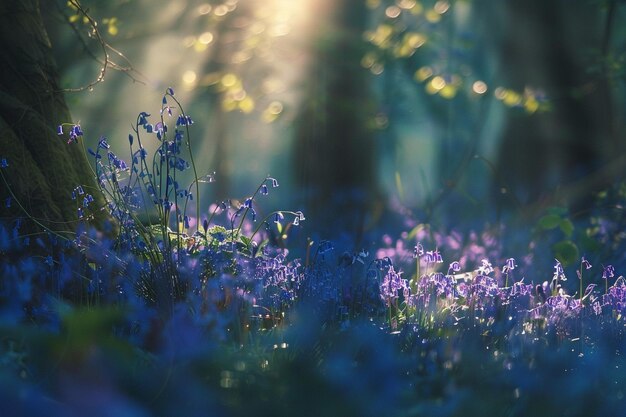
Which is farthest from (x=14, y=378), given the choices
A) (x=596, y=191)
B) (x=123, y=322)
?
(x=596, y=191)

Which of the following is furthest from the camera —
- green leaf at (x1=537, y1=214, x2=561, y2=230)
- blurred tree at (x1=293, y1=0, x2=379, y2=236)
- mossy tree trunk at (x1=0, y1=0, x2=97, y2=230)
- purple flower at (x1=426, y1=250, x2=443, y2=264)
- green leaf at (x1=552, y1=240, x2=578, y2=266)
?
blurred tree at (x1=293, y1=0, x2=379, y2=236)

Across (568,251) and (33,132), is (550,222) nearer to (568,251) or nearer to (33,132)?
(568,251)

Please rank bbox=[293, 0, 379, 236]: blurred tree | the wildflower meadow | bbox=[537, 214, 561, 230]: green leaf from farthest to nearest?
bbox=[293, 0, 379, 236]: blurred tree < bbox=[537, 214, 561, 230]: green leaf < the wildflower meadow

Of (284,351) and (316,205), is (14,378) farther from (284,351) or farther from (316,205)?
(316,205)

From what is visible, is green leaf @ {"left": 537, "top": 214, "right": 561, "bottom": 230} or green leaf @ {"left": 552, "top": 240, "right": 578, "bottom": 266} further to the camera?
green leaf @ {"left": 537, "top": 214, "right": 561, "bottom": 230}

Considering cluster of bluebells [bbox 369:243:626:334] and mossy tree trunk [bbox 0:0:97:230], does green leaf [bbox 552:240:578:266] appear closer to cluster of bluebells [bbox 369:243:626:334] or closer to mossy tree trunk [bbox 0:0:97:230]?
cluster of bluebells [bbox 369:243:626:334]

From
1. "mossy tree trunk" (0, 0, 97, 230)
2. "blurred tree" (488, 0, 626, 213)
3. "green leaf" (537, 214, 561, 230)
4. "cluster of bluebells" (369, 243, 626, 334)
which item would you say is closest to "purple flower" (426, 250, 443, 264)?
"cluster of bluebells" (369, 243, 626, 334)

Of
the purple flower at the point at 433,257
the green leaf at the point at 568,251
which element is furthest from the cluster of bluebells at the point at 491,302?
the green leaf at the point at 568,251
